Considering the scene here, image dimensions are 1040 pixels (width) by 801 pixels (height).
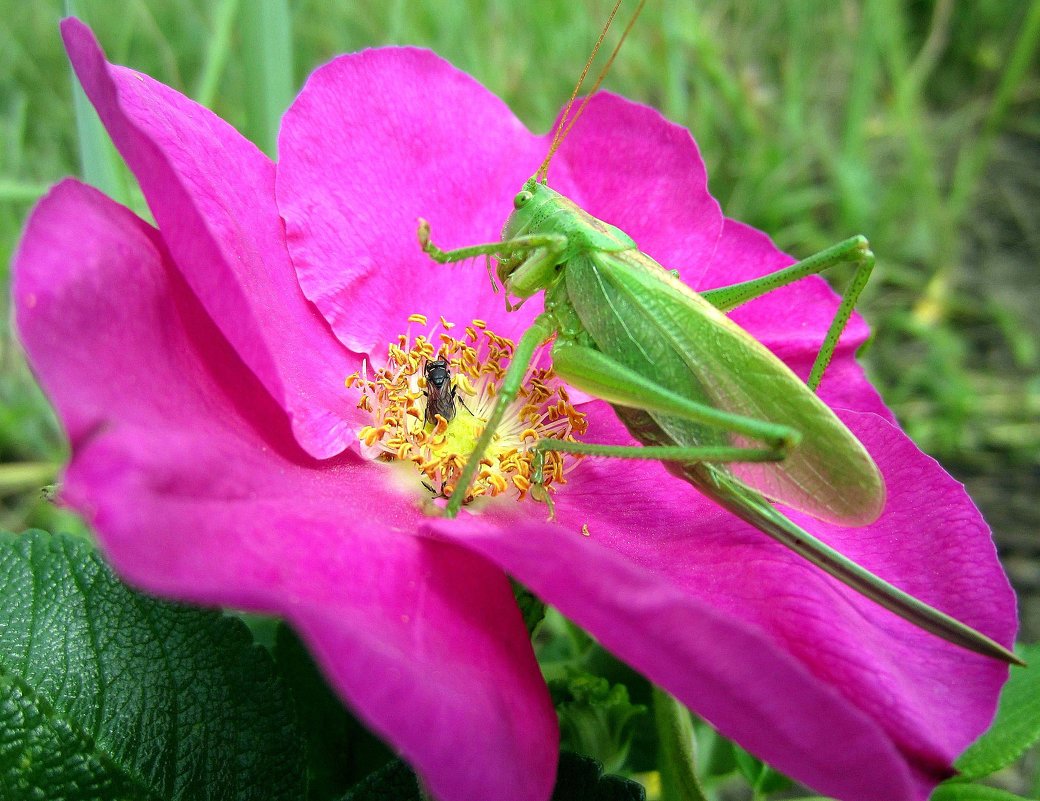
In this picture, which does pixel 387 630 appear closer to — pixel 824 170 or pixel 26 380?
pixel 26 380

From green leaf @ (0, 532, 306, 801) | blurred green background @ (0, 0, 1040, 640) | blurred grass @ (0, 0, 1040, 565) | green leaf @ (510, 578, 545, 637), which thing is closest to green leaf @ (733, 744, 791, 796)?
green leaf @ (510, 578, 545, 637)

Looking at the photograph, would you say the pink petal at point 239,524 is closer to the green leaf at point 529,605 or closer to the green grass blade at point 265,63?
the green leaf at point 529,605

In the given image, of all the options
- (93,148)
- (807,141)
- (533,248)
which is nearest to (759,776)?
(533,248)

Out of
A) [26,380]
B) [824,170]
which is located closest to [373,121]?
[26,380]

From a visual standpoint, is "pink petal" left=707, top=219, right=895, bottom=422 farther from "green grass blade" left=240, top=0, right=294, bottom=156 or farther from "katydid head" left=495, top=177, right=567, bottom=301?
"green grass blade" left=240, top=0, right=294, bottom=156

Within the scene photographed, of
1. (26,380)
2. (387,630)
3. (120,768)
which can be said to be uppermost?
(387,630)

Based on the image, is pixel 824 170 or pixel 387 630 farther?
pixel 824 170

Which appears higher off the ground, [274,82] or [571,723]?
[274,82]
